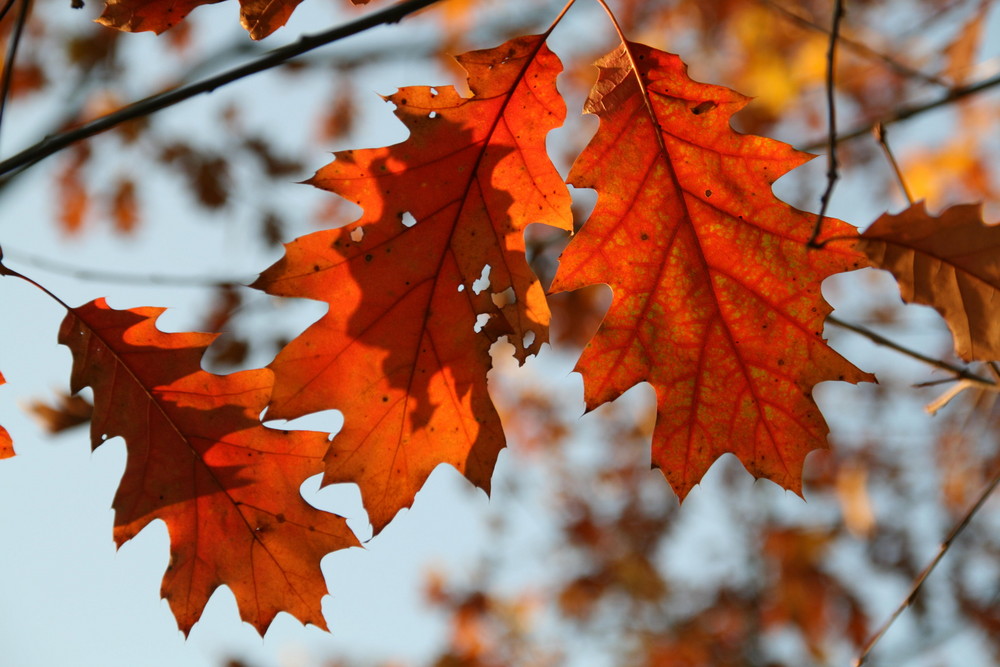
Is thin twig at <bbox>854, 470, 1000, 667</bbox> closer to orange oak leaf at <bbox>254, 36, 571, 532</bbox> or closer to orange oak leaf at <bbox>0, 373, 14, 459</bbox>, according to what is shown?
orange oak leaf at <bbox>254, 36, 571, 532</bbox>

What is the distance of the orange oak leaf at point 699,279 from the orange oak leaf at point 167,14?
1.72ft

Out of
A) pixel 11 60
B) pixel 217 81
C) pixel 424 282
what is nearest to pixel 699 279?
pixel 424 282

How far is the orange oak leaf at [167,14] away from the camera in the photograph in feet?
3.54

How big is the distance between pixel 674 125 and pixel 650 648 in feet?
25.3

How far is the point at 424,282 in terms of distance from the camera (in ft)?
3.94

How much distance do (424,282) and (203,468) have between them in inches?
19.8

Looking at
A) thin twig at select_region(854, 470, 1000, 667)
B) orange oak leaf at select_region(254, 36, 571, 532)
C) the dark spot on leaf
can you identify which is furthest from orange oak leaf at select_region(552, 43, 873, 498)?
thin twig at select_region(854, 470, 1000, 667)

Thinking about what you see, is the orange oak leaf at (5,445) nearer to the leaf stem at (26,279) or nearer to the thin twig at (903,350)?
the leaf stem at (26,279)

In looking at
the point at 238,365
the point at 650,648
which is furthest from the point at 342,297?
the point at 650,648

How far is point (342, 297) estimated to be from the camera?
1.16m

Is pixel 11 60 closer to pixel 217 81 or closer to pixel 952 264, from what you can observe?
pixel 217 81

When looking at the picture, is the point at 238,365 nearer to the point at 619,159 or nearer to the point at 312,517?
the point at 312,517

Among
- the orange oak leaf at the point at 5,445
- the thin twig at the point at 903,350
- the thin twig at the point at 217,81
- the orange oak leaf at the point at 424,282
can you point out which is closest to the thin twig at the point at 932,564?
the thin twig at the point at 903,350

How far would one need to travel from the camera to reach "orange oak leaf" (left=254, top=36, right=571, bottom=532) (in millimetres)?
1147
